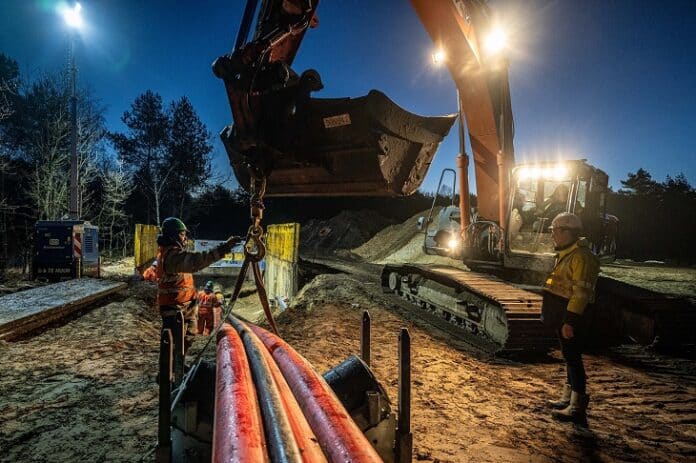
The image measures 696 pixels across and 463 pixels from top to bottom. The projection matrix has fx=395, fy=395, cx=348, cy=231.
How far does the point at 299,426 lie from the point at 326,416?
0.13 m

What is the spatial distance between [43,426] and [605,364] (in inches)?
261

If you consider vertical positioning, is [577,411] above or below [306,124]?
below

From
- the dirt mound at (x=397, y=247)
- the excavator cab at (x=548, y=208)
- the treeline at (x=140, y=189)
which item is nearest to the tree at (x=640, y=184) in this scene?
the treeline at (x=140, y=189)

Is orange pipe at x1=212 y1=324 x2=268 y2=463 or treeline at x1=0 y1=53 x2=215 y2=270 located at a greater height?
treeline at x1=0 y1=53 x2=215 y2=270

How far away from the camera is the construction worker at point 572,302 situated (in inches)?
151

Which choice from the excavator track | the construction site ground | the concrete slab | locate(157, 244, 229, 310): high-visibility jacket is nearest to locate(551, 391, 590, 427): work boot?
the construction site ground

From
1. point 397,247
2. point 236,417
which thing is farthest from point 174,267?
point 397,247

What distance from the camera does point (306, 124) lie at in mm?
2719

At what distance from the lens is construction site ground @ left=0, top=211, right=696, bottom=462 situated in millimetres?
3262

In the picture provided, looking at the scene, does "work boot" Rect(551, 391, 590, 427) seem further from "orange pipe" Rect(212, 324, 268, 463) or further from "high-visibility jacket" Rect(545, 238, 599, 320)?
"orange pipe" Rect(212, 324, 268, 463)

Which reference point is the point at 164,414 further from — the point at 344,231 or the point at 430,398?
the point at 344,231

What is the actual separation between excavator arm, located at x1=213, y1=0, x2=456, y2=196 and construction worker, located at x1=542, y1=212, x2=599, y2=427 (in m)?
2.23

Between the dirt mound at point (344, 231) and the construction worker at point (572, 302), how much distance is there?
1101 inches

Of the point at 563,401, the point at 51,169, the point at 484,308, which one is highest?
the point at 51,169
